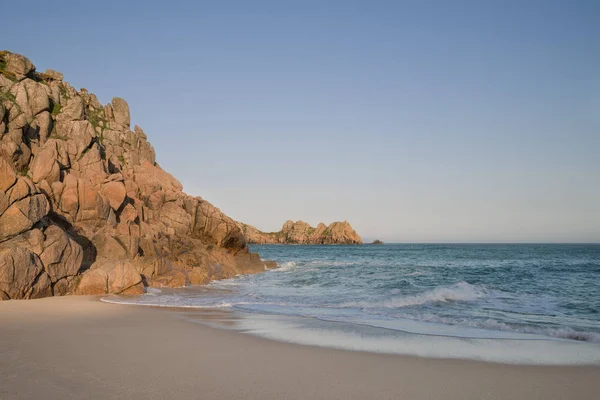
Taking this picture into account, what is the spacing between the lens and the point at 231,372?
23.6 feet


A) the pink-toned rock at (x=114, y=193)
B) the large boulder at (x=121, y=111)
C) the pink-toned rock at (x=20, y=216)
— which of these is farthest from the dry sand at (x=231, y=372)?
the large boulder at (x=121, y=111)

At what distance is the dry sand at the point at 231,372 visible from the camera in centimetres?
625

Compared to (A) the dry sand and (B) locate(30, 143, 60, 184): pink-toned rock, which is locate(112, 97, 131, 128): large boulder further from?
(A) the dry sand

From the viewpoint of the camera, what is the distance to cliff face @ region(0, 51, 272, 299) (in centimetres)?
1759

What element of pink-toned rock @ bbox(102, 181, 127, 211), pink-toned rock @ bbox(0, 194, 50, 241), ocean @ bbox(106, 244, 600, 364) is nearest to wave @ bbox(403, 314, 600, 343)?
ocean @ bbox(106, 244, 600, 364)

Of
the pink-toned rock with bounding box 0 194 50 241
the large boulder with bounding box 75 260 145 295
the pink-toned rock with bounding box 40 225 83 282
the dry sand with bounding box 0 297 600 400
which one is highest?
the pink-toned rock with bounding box 0 194 50 241

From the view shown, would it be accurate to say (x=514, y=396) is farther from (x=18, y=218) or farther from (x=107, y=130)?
(x=107, y=130)

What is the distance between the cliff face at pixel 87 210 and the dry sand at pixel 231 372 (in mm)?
8412

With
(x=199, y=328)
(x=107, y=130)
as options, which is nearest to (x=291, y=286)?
(x=199, y=328)

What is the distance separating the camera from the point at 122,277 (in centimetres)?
1964

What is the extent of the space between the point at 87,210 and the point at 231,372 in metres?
20.3

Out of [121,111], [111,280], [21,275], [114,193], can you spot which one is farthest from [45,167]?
[121,111]

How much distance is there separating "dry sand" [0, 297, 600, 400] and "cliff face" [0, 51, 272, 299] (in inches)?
331

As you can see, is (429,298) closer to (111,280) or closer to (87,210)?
(111,280)
